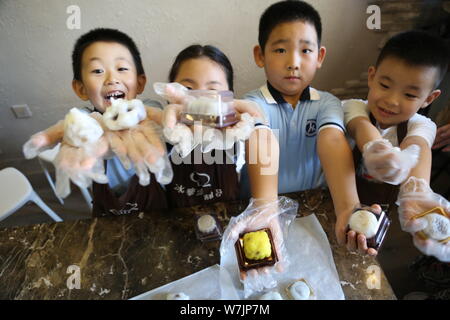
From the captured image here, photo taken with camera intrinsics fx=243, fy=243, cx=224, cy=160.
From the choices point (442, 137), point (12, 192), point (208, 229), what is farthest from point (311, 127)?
point (12, 192)

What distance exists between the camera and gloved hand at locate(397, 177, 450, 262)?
1.71 feet

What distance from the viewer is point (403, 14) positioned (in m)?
1.16

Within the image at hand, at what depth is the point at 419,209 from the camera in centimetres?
57

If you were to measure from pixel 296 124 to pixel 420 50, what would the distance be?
14.2 inches

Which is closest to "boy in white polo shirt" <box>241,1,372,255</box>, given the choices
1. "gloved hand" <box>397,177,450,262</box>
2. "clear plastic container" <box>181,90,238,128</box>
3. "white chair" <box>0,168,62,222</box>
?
"gloved hand" <box>397,177,450,262</box>

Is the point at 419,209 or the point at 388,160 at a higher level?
the point at 388,160

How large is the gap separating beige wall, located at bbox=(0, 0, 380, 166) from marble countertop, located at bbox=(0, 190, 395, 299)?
2.36 feet

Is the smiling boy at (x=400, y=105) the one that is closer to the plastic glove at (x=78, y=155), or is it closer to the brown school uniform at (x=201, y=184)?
the brown school uniform at (x=201, y=184)

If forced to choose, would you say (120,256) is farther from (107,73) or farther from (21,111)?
(21,111)

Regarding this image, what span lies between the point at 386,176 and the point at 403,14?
1047 mm

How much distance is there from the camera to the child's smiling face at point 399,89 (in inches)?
25.2

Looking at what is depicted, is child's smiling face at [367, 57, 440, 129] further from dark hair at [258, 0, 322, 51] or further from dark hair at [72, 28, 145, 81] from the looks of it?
dark hair at [72, 28, 145, 81]

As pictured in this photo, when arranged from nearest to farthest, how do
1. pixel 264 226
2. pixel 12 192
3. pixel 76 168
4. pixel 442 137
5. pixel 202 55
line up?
pixel 76 168
pixel 264 226
pixel 202 55
pixel 442 137
pixel 12 192

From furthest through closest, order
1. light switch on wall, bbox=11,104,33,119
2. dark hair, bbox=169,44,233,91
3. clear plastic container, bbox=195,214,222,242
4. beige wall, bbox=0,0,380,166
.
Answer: light switch on wall, bbox=11,104,33,119, beige wall, bbox=0,0,380,166, dark hair, bbox=169,44,233,91, clear plastic container, bbox=195,214,222,242
